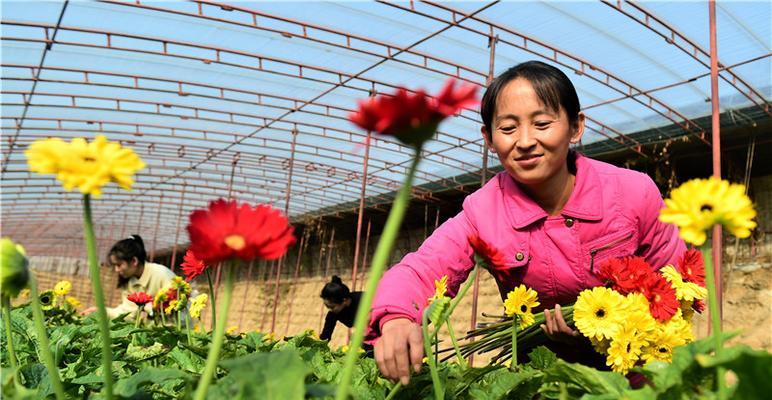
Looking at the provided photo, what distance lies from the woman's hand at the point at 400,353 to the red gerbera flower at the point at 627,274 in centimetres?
35

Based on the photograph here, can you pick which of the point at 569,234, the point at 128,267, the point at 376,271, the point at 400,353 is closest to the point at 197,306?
the point at 569,234

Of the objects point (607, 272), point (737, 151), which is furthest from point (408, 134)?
point (737, 151)

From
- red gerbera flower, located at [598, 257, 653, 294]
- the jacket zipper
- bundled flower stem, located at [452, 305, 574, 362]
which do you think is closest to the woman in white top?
bundled flower stem, located at [452, 305, 574, 362]

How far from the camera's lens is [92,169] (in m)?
0.53

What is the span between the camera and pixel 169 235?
22422mm

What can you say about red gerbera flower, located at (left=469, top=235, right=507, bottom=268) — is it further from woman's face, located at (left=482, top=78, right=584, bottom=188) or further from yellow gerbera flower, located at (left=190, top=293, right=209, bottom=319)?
yellow gerbera flower, located at (left=190, top=293, right=209, bottom=319)

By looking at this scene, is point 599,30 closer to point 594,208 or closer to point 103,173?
point 594,208

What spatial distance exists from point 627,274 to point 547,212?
1.67 feet

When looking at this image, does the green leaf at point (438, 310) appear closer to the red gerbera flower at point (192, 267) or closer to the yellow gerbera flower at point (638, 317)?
the yellow gerbera flower at point (638, 317)

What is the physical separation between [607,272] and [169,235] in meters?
23.0

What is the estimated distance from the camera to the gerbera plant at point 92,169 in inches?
20.5

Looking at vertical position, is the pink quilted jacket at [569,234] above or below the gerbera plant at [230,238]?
above

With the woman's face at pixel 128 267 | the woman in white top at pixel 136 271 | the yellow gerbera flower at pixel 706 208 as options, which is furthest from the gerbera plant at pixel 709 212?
the woman's face at pixel 128 267

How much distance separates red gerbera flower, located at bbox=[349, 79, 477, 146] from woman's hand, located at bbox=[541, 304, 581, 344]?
28.5 inches
